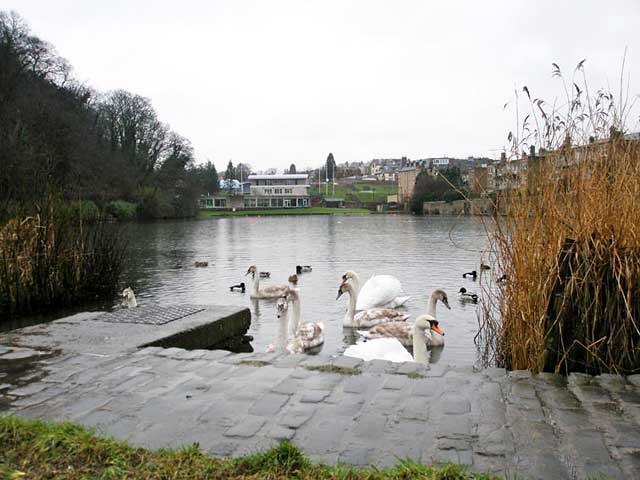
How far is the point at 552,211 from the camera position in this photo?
16.3 feet

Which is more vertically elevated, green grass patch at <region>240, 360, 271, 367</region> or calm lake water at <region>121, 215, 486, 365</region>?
green grass patch at <region>240, 360, 271, 367</region>

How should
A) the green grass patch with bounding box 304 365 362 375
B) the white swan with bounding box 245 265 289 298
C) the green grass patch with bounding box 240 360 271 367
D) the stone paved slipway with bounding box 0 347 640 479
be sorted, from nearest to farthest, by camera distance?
1. the stone paved slipway with bounding box 0 347 640 479
2. the green grass patch with bounding box 304 365 362 375
3. the green grass patch with bounding box 240 360 271 367
4. the white swan with bounding box 245 265 289 298

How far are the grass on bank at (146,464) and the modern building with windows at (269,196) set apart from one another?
105 m

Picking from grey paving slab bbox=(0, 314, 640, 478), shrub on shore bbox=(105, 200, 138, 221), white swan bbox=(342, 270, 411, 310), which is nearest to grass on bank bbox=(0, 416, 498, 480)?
grey paving slab bbox=(0, 314, 640, 478)

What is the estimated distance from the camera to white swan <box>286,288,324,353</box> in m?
8.52

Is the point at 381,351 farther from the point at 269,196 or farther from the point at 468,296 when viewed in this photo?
the point at 269,196

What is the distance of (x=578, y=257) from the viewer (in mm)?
4781

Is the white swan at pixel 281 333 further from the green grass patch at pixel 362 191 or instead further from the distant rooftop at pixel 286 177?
the green grass patch at pixel 362 191

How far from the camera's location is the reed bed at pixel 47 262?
373 inches

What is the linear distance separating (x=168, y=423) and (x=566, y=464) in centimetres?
226

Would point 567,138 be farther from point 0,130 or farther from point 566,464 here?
point 0,130

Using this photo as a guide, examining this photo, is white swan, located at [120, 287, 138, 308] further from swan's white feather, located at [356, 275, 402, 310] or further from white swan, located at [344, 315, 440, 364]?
white swan, located at [344, 315, 440, 364]

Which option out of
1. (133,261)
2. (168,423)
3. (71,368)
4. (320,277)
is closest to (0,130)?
(133,261)

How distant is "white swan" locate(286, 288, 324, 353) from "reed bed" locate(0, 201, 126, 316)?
442 centimetres
